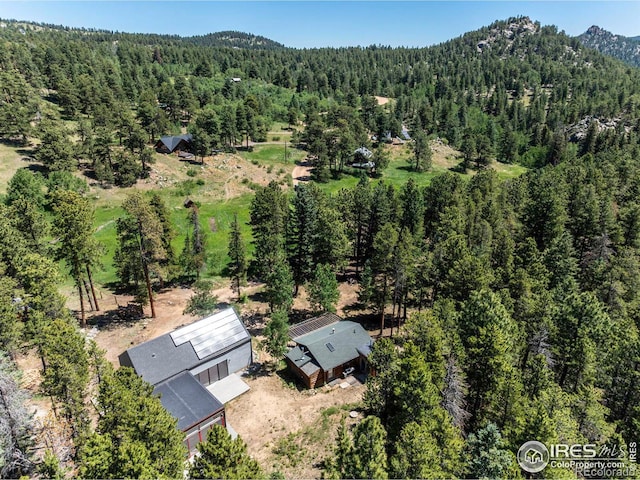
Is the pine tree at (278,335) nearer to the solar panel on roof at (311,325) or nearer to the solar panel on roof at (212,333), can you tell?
the solar panel on roof at (212,333)

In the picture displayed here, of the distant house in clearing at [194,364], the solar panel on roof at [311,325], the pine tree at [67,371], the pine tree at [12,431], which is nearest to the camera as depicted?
the pine tree at [12,431]

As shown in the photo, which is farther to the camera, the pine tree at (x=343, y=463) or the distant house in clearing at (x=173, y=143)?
the distant house in clearing at (x=173, y=143)

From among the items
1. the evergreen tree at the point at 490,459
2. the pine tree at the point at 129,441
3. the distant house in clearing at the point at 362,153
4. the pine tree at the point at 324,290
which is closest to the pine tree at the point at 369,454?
the evergreen tree at the point at 490,459

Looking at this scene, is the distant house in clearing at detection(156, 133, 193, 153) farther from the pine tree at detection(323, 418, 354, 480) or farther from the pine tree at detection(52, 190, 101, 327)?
the pine tree at detection(323, 418, 354, 480)

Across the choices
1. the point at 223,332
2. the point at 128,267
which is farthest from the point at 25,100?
the point at 223,332

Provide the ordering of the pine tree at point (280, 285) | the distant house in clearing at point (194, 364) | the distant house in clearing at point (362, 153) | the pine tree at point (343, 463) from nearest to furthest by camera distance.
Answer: the pine tree at point (343, 463) < the distant house in clearing at point (194, 364) < the pine tree at point (280, 285) < the distant house in clearing at point (362, 153)

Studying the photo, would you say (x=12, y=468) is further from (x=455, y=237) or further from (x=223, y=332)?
(x=455, y=237)
